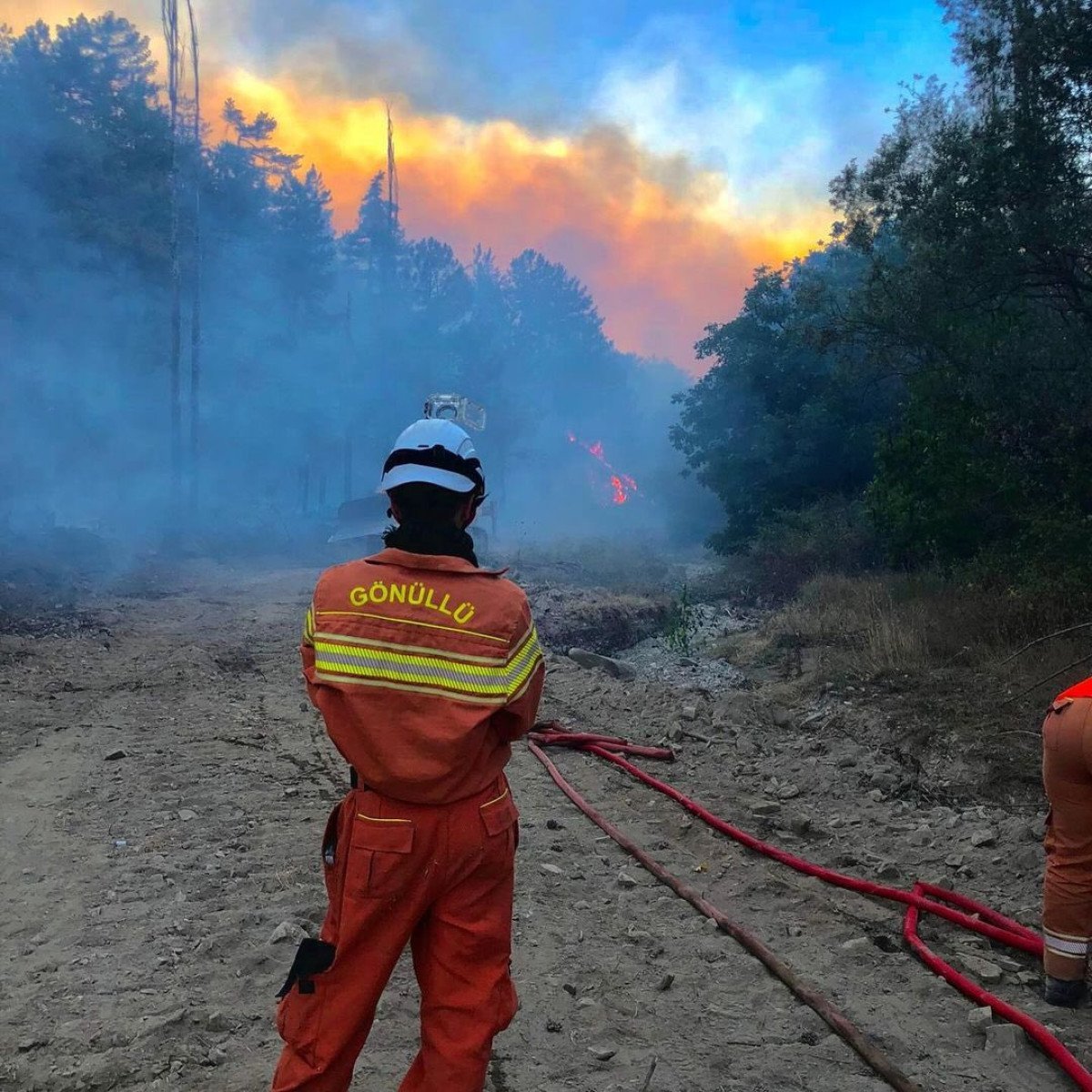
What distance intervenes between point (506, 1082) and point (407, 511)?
185 centimetres

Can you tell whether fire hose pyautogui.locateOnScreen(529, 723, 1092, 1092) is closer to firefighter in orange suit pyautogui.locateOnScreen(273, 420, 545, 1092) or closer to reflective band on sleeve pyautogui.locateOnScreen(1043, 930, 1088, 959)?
reflective band on sleeve pyautogui.locateOnScreen(1043, 930, 1088, 959)

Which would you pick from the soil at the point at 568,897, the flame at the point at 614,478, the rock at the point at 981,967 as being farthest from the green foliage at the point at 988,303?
the flame at the point at 614,478

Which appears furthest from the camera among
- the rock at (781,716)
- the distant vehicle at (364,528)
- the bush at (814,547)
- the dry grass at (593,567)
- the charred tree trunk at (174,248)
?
the charred tree trunk at (174,248)

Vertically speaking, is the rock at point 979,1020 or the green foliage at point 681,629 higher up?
the green foliage at point 681,629

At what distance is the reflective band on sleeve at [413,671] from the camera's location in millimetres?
2045

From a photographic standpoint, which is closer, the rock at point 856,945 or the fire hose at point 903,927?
the fire hose at point 903,927

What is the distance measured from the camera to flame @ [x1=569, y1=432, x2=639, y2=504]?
50656 millimetres

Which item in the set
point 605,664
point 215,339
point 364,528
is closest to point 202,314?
point 215,339

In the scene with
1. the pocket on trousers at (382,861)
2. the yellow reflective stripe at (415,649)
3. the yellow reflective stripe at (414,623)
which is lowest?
the pocket on trousers at (382,861)

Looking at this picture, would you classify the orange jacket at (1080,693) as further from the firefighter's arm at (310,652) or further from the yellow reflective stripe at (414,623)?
the firefighter's arm at (310,652)

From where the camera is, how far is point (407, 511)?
2.24 meters

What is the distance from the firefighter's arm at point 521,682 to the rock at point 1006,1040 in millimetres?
2099

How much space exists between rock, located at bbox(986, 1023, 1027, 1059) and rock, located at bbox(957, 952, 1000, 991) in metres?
0.45

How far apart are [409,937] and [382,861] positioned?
0.26 m
